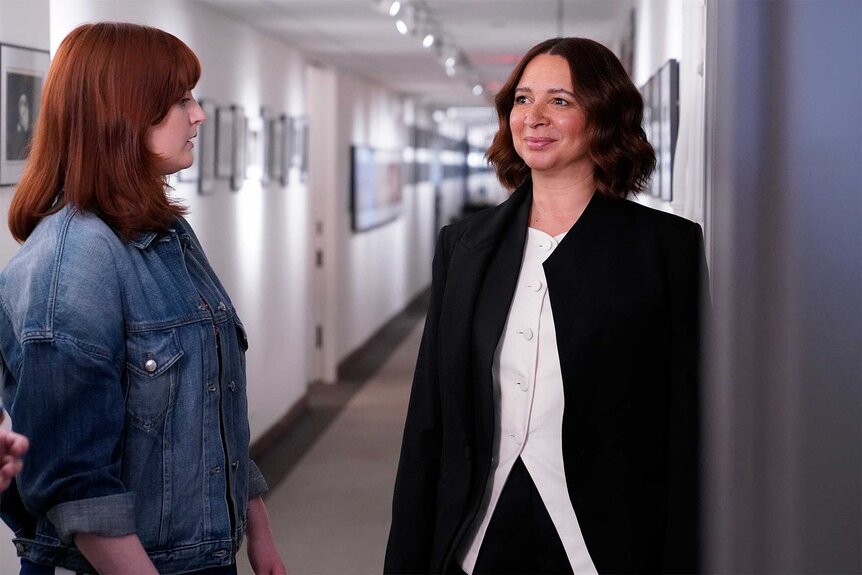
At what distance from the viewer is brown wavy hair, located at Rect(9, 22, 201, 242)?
150 centimetres

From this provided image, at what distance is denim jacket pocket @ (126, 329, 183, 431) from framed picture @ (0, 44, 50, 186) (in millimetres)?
1592

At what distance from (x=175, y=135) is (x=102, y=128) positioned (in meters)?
0.12

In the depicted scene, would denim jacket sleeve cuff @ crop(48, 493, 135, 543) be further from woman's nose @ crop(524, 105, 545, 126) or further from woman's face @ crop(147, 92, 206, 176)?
woman's nose @ crop(524, 105, 545, 126)

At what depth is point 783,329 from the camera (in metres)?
0.83

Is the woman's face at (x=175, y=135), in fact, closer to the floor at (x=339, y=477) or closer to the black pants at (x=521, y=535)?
the black pants at (x=521, y=535)

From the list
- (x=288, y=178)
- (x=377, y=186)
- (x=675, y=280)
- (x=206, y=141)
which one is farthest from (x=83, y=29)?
(x=377, y=186)

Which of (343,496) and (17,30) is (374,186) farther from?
(17,30)

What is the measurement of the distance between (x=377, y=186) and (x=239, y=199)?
450cm

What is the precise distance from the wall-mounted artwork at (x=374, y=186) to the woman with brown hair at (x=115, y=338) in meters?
7.63

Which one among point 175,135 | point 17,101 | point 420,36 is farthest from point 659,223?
point 420,36

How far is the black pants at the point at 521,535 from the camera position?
5.12 ft

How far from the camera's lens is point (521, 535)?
1.57 metres

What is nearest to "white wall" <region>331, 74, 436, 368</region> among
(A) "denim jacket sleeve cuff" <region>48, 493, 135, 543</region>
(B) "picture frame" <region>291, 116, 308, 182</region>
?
(B) "picture frame" <region>291, 116, 308, 182</region>

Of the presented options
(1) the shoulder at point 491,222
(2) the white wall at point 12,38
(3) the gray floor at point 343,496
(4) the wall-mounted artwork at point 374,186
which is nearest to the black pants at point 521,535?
(1) the shoulder at point 491,222
